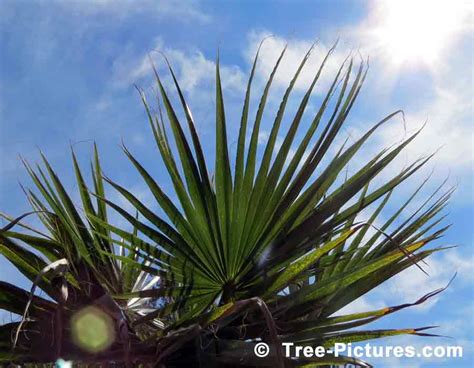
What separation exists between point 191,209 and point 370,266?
2.24 feet

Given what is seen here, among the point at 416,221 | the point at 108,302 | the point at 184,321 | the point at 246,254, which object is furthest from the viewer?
the point at 416,221

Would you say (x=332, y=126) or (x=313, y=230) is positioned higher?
(x=332, y=126)

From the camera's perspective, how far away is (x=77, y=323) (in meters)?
2.08

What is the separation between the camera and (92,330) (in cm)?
206

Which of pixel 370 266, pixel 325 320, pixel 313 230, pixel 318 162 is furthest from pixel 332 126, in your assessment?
pixel 325 320

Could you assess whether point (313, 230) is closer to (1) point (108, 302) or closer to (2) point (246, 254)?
(2) point (246, 254)

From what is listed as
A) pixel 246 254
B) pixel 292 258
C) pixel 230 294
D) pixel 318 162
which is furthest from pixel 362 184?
pixel 230 294

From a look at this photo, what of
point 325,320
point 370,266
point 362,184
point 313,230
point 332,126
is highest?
point 332,126

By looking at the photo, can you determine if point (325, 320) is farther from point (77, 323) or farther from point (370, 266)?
point (77, 323)

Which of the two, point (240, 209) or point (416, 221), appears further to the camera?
point (416, 221)

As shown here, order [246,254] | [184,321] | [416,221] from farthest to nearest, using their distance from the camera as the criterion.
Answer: [416,221]
[246,254]
[184,321]

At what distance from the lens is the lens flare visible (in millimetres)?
2027

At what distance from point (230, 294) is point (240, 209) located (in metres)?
0.33

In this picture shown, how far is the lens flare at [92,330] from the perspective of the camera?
203cm
